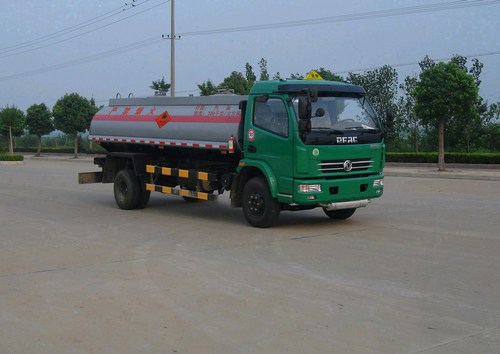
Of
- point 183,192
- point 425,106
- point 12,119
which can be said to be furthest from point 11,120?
point 183,192

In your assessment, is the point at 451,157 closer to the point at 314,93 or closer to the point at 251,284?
the point at 314,93

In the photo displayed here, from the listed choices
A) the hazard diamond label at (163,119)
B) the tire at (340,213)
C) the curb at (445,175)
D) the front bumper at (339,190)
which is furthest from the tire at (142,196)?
the curb at (445,175)

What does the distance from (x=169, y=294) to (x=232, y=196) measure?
493 cm

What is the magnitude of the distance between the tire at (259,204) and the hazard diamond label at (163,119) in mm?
2789

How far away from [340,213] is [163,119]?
4.22 m

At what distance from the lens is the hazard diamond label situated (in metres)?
12.7

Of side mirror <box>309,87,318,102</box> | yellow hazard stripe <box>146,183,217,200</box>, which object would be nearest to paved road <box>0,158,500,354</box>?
yellow hazard stripe <box>146,183,217,200</box>

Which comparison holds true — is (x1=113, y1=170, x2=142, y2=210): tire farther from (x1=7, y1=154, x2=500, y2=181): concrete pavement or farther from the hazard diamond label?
(x1=7, y1=154, x2=500, y2=181): concrete pavement

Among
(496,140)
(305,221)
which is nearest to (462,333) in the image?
(305,221)

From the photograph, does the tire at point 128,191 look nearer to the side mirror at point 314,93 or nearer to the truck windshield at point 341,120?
the truck windshield at point 341,120

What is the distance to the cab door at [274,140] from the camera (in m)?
10.1

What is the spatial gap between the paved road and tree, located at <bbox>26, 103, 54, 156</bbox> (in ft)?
148

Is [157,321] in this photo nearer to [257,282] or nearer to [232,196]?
[257,282]

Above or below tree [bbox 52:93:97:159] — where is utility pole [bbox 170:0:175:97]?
above
